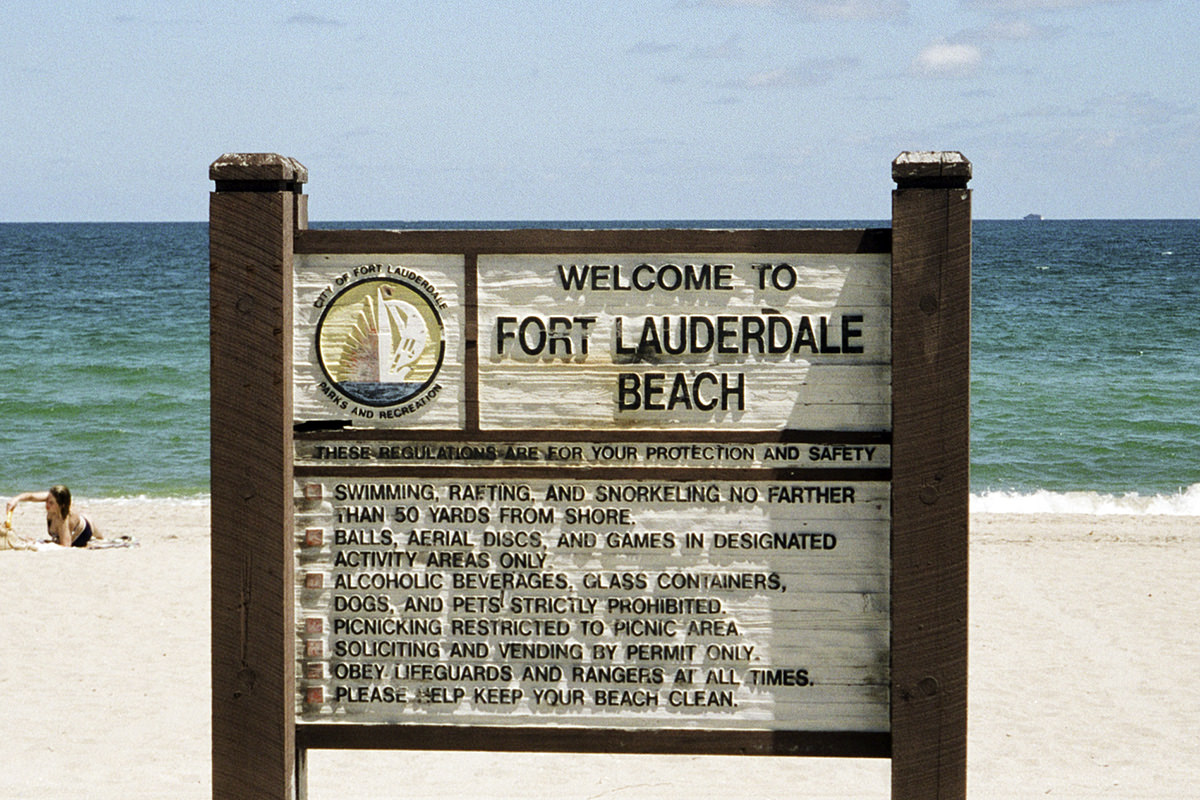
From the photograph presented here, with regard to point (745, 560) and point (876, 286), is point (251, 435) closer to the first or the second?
point (745, 560)

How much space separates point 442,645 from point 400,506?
0.46m

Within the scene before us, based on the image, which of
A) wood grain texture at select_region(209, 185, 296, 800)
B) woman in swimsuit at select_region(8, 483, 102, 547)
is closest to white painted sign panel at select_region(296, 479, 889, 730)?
wood grain texture at select_region(209, 185, 296, 800)

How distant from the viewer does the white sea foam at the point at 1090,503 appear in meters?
17.2

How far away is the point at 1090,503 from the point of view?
1778 centimetres

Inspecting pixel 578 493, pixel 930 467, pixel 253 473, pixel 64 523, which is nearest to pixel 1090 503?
pixel 64 523

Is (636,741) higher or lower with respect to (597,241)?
lower

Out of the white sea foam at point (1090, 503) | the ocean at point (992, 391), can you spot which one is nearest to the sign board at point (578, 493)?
the white sea foam at point (1090, 503)

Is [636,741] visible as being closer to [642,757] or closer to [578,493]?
[578,493]

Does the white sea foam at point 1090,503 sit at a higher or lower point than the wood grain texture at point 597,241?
lower

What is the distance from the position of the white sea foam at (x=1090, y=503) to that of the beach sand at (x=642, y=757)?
453cm

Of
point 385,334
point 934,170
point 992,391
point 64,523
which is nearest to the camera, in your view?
point 934,170

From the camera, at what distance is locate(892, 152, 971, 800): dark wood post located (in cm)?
374

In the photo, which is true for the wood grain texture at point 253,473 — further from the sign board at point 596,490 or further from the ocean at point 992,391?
the ocean at point 992,391

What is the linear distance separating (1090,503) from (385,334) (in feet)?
52.0
